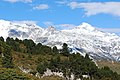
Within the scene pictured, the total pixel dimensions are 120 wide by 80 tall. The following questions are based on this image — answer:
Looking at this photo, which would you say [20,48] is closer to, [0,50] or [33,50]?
[33,50]

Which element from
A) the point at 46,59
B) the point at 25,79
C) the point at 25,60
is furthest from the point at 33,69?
the point at 25,79

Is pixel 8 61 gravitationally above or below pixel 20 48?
below

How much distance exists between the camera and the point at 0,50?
4469 inches

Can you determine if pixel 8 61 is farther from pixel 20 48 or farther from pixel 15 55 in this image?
pixel 20 48

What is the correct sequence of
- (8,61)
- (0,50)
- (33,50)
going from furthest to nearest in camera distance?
(33,50) < (0,50) < (8,61)

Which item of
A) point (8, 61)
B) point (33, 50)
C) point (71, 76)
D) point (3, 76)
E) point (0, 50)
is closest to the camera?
point (3, 76)

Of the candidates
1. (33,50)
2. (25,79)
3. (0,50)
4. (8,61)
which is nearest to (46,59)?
(33,50)

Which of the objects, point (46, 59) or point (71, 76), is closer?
point (71, 76)

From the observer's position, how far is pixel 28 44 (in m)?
147

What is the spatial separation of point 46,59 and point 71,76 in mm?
14040

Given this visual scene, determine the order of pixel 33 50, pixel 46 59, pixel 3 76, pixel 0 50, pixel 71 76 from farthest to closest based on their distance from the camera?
pixel 33 50
pixel 46 59
pixel 71 76
pixel 0 50
pixel 3 76

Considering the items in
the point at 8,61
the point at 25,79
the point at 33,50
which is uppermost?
the point at 33,50

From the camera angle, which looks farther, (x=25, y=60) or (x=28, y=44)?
(x=28, y=44)

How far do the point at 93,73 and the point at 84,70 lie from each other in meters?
3.60
